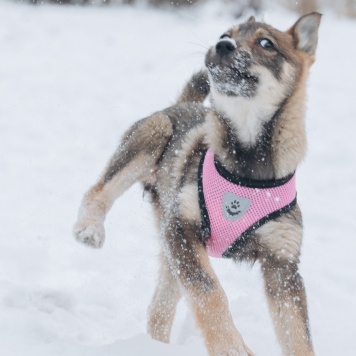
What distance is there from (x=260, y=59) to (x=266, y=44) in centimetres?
16

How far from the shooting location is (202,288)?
3473 millimetres

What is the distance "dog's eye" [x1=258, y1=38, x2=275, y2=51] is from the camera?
392 centimetres

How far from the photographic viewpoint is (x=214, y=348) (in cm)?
324

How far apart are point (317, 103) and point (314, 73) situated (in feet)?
4.54

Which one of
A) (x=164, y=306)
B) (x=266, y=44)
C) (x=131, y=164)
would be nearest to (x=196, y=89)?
(x=131, y=164)

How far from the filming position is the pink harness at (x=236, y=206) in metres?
3.79

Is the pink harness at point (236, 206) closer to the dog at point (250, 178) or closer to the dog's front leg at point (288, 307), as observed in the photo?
the dog at point (250, 178)

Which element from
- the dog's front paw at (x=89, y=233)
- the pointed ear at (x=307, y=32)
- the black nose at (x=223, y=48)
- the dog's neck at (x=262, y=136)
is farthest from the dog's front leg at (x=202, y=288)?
the pointed ear at (x=307, y=32)

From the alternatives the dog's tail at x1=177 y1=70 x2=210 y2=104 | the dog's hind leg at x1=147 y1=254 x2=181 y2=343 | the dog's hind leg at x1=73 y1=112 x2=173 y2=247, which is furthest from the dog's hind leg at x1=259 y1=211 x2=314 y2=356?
A: the dog's tail at x1=177 y1=70 x2=210 y2=104

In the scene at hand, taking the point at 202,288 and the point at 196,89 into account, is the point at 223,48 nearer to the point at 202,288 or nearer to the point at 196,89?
the point at 202,288

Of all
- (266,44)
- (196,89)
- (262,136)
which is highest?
(266,44)

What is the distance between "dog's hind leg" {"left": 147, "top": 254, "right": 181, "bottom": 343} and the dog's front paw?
547 mm

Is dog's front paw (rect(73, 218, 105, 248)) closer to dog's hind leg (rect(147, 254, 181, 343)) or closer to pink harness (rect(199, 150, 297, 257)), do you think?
dog's hind leg (rect(147, 254, 181, 343))

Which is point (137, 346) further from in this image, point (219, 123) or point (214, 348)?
point (219, 123)
